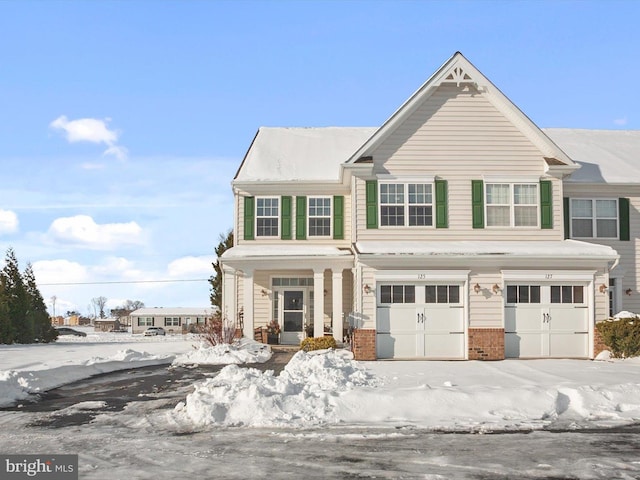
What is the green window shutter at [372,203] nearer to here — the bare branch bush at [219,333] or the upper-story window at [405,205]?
the upper-story window at [405,205]

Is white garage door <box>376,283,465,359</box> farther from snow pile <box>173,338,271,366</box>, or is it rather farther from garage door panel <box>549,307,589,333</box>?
snow pile <box>173,338,271,366</box>

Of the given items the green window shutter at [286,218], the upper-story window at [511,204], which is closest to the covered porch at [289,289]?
the green window shutter at [286,218]

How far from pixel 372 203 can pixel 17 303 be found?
20.5 m

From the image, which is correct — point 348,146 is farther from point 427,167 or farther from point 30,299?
point 30,299

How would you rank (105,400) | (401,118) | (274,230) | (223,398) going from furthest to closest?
(274,230) < (401,118) < (105,400) < (223,398)

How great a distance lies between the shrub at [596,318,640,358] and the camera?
19.0 metres

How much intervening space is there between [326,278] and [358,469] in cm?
1775

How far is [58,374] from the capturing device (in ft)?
55.5

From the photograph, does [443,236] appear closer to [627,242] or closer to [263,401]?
[627,242]

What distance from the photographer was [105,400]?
43.5 ft

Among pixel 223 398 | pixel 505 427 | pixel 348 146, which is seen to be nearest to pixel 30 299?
pixel 348 146

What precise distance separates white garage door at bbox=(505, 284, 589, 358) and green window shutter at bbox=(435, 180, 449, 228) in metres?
3.10

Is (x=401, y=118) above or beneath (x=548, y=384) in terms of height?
above

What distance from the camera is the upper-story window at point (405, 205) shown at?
2172 centimetres
